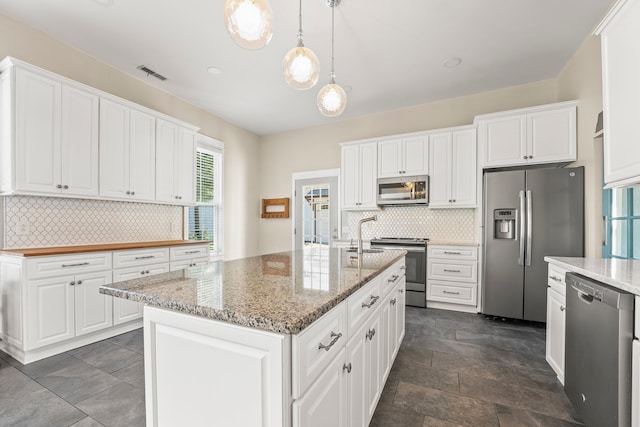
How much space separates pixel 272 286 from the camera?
1.18 meters

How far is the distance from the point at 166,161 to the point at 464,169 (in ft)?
13.2

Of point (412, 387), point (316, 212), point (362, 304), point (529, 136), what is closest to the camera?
point (362, 304)

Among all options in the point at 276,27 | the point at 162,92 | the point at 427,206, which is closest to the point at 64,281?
the point at 162,92

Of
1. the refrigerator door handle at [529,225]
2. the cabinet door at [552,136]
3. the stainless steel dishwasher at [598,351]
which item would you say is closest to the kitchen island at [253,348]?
the stainless steel dishwasher at [598,351]

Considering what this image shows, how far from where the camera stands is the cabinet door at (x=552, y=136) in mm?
3166

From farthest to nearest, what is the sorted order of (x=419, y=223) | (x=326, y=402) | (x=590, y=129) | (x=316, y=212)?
(x=316, y=212) < (x=419, y=223) < (x=590, y=129) < (x=326, y=402)

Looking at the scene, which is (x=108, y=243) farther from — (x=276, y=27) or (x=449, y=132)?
(x=449, y=132)

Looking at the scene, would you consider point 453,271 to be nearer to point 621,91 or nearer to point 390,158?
point 390,158

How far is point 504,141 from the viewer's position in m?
3.48

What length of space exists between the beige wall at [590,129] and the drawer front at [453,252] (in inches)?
42.8

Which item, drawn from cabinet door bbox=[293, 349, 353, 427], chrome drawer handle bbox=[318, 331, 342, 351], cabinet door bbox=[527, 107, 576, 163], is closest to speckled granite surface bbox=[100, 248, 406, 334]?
chrome drawer handle bbox=[318, 331, 342, 351]

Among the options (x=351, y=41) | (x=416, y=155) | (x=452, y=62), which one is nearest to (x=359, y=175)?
(x=416, y=155)

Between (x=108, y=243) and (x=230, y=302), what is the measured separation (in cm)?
313

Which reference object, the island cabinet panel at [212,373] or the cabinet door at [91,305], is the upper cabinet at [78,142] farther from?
the island cabinet panel at [212,373]
